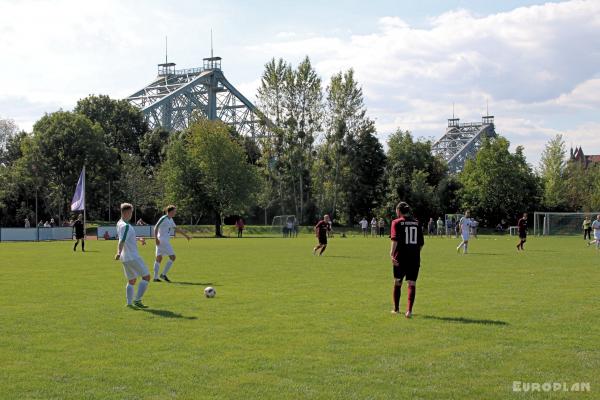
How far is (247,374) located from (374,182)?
7606cm

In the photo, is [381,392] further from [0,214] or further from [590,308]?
[0,214]

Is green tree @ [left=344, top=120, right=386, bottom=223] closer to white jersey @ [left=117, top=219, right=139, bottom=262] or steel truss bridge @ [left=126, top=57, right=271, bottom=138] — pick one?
steel truss bridge @ [left=126, top=57, right=271, bottom=138]

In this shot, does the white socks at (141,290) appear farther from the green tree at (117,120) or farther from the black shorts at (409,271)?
the green tree at (117,120)

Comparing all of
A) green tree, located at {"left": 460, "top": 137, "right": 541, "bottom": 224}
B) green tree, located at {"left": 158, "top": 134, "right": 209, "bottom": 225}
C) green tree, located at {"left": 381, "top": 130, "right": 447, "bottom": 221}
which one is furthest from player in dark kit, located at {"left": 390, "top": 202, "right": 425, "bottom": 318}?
green tree, located at {"left": 460, "top": 137, "right": 541, "bottom": 224}

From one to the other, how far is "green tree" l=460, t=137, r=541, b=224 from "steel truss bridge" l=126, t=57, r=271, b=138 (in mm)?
52983

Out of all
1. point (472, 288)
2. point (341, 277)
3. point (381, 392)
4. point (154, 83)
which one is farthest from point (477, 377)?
point (154, 83)

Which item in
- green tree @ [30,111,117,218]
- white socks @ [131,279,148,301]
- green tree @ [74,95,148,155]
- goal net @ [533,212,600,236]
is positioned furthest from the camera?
green tree @ [74,95,148,155]

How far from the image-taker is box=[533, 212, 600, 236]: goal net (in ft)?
216

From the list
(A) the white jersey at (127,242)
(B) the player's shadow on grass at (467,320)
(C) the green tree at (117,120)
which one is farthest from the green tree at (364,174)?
(B) the player's shadow on grass at (467,320)

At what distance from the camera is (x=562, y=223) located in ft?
221

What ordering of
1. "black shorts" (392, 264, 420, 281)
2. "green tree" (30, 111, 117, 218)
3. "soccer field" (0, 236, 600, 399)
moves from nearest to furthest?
"soccer field" (0, 236, 600, 399) < "black shorts" (392, 264, 420, 281) < "green tree" (30, 111, 117, 218)

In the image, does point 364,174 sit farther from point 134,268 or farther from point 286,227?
point 134,268

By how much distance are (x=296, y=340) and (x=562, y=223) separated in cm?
6308

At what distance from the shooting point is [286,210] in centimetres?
8219
